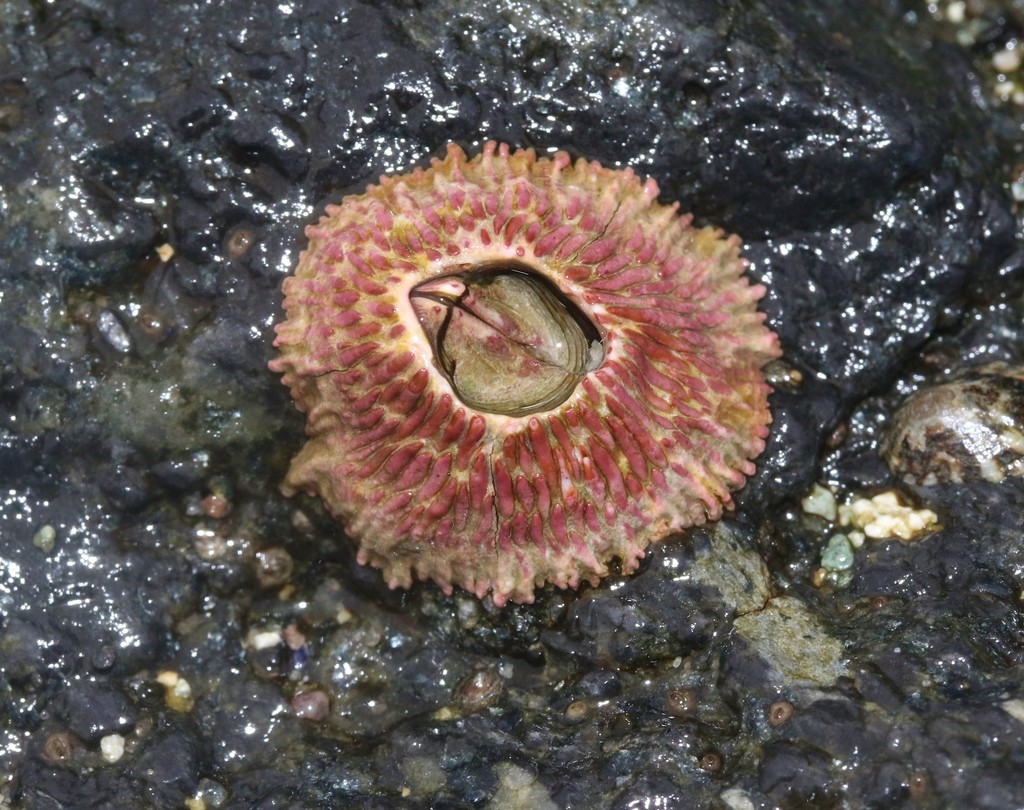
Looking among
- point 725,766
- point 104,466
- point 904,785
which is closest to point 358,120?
point 104,466

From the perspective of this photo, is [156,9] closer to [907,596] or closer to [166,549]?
[166,549]

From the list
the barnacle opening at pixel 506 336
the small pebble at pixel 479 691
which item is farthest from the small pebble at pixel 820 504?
the small pebble at pixel 479 691

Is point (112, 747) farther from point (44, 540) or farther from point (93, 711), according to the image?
point (44, 540)

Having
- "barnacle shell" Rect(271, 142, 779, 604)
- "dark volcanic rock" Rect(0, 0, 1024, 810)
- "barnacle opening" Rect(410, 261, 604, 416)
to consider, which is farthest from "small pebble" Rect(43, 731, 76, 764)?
"barnacle opening" Rect(410, 261, 604, 416)

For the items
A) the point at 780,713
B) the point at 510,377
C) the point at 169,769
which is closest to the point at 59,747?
the point at 169,769

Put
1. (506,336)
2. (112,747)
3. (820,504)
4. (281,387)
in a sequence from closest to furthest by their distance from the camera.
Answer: (506,336), (112,747), (281,387), (820,504)

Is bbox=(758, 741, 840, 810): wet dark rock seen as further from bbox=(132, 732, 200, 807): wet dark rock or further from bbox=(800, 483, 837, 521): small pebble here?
bbox=(132, 732, 200, 807): wet dark rock
